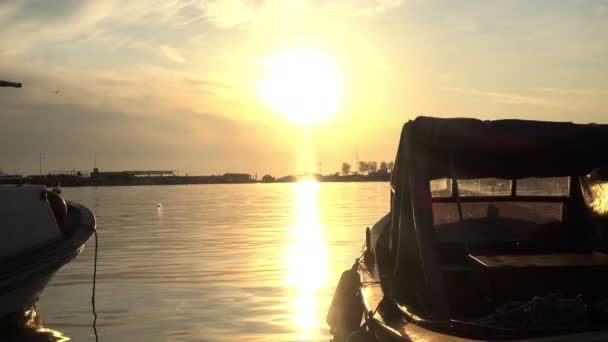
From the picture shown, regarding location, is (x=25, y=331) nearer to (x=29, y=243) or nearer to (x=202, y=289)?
(x=29, y=243)

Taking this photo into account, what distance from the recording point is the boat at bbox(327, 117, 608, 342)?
21.6 feet

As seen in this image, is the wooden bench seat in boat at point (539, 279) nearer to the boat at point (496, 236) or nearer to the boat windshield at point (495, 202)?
the boat at point (496, 236)

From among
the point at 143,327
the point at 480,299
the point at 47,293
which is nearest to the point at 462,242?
the point at 480,299

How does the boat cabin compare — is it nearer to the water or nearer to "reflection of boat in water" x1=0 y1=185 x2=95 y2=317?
the water

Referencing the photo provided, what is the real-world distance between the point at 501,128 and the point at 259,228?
30272mm

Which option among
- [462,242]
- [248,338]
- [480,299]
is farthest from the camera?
[248,338]

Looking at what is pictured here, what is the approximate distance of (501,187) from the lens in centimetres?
1020

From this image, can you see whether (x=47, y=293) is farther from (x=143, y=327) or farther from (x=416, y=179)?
(x=416, y=179)

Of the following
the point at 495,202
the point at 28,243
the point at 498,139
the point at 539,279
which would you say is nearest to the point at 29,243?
the point at 28,243

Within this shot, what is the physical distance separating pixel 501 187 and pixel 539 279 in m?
2.95

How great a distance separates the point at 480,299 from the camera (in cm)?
828

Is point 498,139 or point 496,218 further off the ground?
point 498,139

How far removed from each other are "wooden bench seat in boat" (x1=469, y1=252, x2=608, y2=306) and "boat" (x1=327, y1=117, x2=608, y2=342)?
0.04 feet

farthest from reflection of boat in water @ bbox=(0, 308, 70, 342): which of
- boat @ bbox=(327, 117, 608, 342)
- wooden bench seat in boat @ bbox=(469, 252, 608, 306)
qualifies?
wooden bench seat in boat @ bbox=(469, 252, 608, 306)
